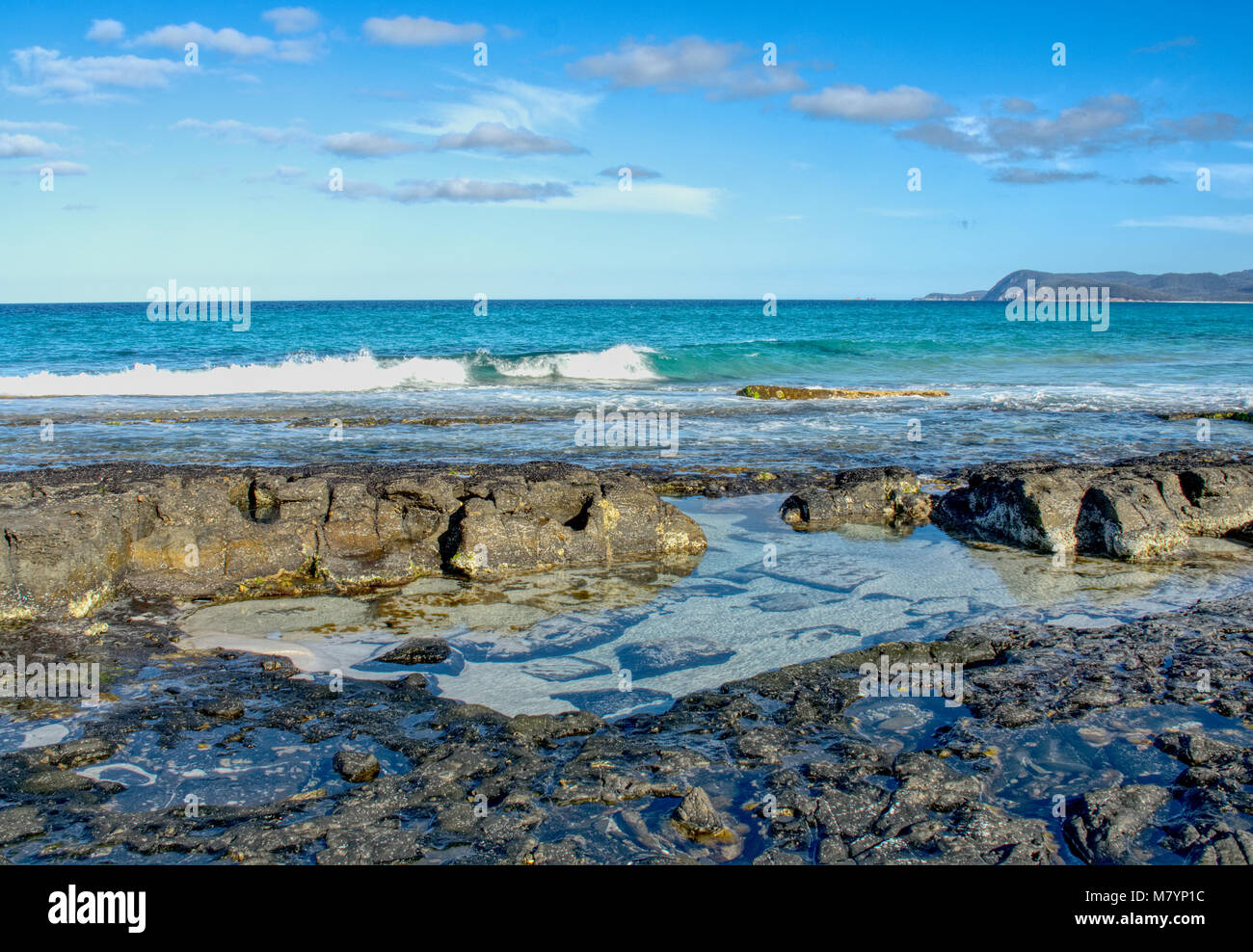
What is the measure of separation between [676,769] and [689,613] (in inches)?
110

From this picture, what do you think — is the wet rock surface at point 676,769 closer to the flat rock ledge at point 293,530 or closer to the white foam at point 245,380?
the flat rock ledge at point 293,530

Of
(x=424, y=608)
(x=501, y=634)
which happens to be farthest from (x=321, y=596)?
(x=501, y=634)

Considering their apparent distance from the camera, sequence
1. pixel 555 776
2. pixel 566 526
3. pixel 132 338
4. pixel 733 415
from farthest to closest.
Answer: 1. pixel 132 338
2. pixel 733 415
3. pixel 566 526
4. pixel 555 776

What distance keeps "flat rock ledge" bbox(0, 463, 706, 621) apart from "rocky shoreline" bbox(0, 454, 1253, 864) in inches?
1.0

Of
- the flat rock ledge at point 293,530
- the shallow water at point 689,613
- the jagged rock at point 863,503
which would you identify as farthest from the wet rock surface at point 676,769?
the jagged rock at point 863,503

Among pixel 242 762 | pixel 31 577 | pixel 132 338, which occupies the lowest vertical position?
pixel 242 762

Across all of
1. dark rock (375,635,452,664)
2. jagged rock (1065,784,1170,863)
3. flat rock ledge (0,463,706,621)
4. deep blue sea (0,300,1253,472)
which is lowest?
jagged rock (1065,784,1170,863)

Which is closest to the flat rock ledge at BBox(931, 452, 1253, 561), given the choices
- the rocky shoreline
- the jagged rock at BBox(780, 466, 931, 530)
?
the rocky shoreline

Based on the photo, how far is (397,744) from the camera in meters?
4.93

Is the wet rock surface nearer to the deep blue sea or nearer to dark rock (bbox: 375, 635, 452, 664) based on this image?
dark rock (bbox: 375, 635, 452, 664)

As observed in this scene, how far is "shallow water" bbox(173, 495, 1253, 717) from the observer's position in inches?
243

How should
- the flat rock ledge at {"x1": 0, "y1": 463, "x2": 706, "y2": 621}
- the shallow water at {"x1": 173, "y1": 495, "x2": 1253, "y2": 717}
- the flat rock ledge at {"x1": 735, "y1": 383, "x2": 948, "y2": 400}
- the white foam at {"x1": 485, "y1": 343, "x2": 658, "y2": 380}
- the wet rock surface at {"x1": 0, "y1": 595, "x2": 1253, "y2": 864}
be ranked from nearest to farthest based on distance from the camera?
the wet rock surface at {"x1": 0, "y1": 595, "x2": 1253, "y2": 864} → the shallow water at {"x1": 173, "y1": 495, "x2": 1253, "y2": 717} → the flat rock ledge at {"x1": 0, "y1": 463, "x2": 706, "y2": 621} → the flat rock ledge at {"x1": 735, "y1": 383, "x2": 948, "y2": 400} → the white foam at {"x1": 485, "y1": 343, "x2": 658, "y2": 380}
